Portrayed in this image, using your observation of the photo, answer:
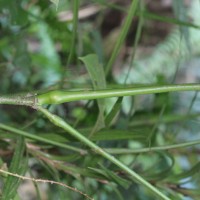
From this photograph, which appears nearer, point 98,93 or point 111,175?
point 98,93

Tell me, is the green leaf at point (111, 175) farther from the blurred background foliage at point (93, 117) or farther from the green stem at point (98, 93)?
the green stem at point (98, 93)

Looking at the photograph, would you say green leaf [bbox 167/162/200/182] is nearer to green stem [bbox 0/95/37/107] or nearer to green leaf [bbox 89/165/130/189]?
green leaf [bbox 89/165/130/189]

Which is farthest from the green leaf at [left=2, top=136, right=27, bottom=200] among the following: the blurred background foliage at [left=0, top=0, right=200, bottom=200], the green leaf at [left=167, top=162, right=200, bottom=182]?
the green leaf at [left=167, top=162, right=200, bottom=182]

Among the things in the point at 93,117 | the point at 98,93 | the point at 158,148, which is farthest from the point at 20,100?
the point at 93,117

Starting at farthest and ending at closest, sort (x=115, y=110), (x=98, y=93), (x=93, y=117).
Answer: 1. (x=93, y=117)
2. (x=115, y=110)
3. (x=98, y=93)

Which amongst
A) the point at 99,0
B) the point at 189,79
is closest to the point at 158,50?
the point at 189,79

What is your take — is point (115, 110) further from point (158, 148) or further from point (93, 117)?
point (93, 117)

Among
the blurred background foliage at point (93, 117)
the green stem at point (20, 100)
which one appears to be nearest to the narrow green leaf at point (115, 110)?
the blurred background foliage at point (93, 117)
